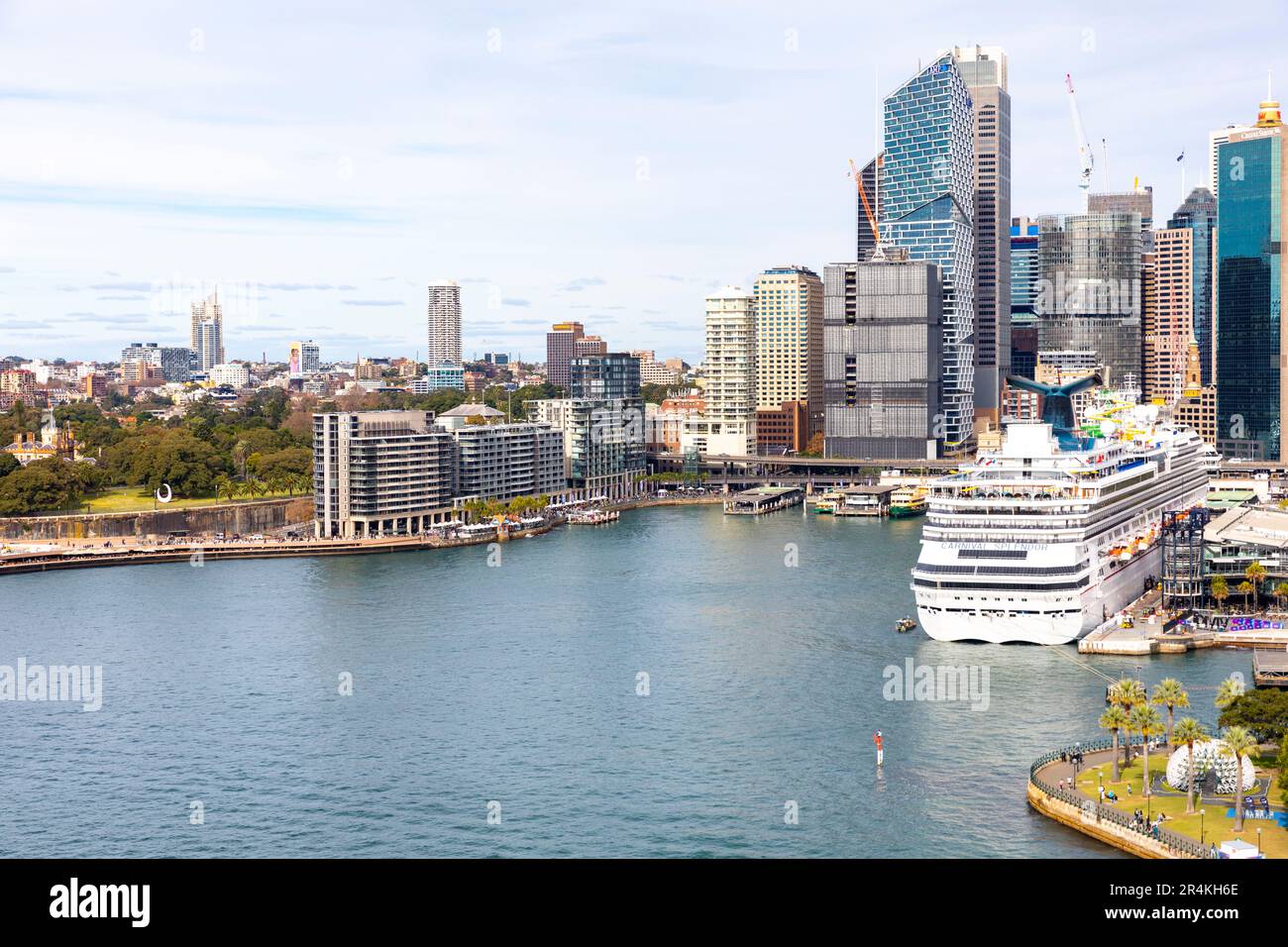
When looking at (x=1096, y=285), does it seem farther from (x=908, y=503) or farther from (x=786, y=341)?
(x=908, y=503)

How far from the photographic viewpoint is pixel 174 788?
66.9 feet

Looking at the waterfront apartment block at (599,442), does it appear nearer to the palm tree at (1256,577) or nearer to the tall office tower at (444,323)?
the palm tree at (1256,577)

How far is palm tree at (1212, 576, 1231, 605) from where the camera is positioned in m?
32.4

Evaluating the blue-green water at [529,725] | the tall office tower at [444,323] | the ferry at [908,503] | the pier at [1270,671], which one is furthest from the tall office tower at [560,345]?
the pier at [1270,671]

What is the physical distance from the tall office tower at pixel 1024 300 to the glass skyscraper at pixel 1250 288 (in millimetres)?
30269

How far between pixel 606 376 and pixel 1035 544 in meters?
55.1

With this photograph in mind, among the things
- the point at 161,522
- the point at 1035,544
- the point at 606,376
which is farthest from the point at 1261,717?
the point at 606,376

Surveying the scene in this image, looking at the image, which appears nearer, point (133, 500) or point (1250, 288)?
point (133, 500)

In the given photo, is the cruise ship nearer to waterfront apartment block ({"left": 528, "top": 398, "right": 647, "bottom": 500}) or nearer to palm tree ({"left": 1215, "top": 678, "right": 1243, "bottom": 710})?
palm tree ({"left": 1215, "top": 678, "right": 1243, "bottom": 710})

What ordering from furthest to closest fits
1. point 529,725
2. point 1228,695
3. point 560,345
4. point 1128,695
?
1. point 560,345
2. point 529,725
3. point 1228,695
4. point 1128,695

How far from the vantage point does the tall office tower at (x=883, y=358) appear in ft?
258

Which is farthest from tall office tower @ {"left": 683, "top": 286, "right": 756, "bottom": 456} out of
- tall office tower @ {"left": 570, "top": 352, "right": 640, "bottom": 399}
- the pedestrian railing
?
the pedestrian railing

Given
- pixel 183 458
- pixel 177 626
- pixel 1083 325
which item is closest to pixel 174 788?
pixel 177 626

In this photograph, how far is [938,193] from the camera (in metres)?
88.7
